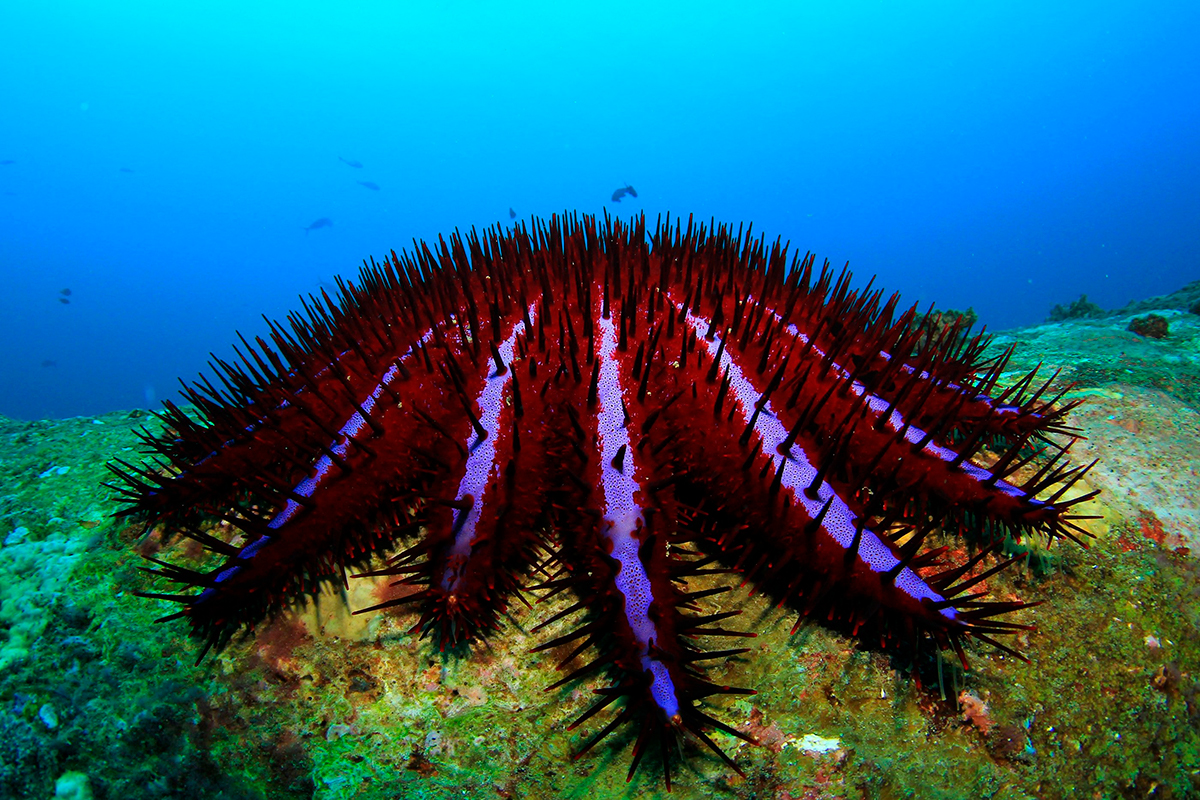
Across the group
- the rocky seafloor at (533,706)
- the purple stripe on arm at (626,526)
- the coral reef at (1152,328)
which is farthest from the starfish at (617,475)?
the coral reef at (1152,328)

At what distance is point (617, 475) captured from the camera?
1899mm

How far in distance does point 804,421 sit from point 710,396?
0.36 metres

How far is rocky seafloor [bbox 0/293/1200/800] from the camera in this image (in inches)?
72.0

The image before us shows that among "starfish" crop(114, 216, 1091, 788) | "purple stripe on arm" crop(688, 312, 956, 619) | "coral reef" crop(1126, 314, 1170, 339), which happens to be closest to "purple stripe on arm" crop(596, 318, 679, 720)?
"starfish" crop(114, 216, 1091, 788)

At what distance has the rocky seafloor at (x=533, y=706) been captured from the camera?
183 cm

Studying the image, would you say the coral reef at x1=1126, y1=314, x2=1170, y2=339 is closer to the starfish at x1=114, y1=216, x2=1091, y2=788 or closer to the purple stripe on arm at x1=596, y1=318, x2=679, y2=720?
the starfish at x1=114, y1=216, x2=1091, y2=788

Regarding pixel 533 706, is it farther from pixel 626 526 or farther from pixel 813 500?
pixel 813 500

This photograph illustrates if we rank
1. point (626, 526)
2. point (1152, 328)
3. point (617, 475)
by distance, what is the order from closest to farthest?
point (626, 526) → point (617, 475) → point (1152, 328)

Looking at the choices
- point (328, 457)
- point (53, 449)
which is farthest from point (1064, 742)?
point (53, 449)

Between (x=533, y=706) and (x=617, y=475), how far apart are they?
927mm

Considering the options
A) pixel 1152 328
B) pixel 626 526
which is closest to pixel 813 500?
pixel 626 526

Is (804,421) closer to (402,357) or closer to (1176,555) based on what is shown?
(402,357)

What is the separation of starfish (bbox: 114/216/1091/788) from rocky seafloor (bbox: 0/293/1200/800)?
13 cm

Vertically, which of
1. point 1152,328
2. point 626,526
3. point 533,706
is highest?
point 1152,328
